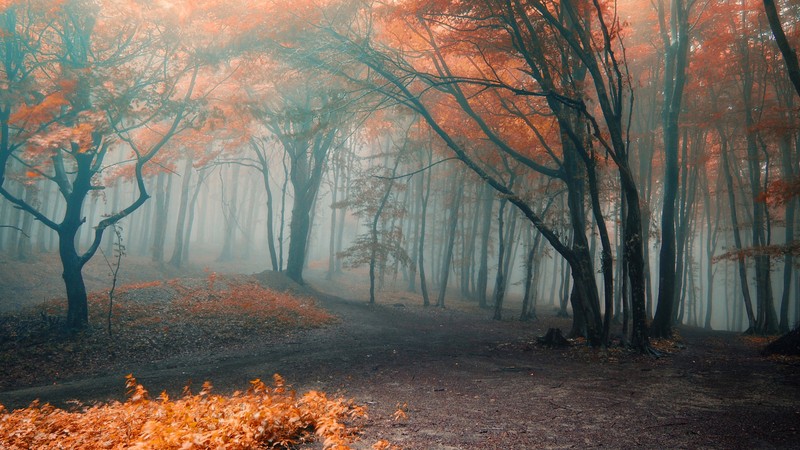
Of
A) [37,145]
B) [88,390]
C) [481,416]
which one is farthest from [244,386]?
[37,145]

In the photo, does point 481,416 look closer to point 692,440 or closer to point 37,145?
point 692,440

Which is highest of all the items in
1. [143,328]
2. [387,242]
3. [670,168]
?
[670,168]

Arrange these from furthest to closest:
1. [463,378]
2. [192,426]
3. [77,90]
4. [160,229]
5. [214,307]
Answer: [160,229]
[214,307]
[77,90]
[463,378]
[192,426]

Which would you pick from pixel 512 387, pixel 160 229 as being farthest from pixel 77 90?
pixel 160 229

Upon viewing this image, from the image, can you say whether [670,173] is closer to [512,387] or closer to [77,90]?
[512,387]

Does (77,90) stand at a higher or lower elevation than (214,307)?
higher

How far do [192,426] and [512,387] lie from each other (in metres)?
4.91

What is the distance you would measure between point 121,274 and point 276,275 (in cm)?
1009

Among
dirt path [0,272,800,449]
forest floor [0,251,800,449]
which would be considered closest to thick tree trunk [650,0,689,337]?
forest floor [0,251,800,449]

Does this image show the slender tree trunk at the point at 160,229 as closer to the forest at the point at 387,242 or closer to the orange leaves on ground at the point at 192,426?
the forest at the point at 387,242

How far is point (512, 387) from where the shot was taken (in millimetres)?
7133

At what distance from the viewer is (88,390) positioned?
8.26m

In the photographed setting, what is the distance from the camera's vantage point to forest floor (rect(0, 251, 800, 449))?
4879mm

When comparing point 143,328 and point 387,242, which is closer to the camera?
point 143,328
